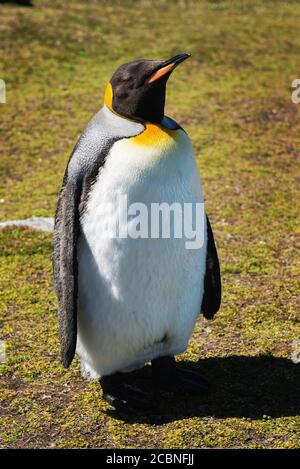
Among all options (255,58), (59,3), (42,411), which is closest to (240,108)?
(255,58)

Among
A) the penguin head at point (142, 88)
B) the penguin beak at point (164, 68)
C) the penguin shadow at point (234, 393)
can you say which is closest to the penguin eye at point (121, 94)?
the penguin head at point (142, 88)

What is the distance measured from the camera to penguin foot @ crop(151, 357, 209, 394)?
390 cm

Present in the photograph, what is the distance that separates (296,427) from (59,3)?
9.45 meters

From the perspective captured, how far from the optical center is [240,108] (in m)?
8.52

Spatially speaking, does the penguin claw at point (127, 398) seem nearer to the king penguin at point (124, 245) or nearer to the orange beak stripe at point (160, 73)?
the king penguin at point (124, 245)

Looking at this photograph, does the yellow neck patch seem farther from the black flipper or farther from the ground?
the ground

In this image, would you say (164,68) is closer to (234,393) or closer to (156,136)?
(156,136)

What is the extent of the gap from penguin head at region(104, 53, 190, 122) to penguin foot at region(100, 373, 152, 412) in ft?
3.82

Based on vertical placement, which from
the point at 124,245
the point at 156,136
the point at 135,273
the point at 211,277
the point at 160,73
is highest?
the point at 160,73

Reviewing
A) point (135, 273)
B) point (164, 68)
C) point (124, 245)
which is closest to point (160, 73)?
point (164, 68)

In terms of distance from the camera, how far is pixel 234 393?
392cm

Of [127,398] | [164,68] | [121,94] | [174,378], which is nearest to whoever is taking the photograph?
[164,68]

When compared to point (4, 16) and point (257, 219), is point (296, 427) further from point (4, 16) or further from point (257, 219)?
point (4, 16)

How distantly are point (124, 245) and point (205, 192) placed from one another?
300 cm
